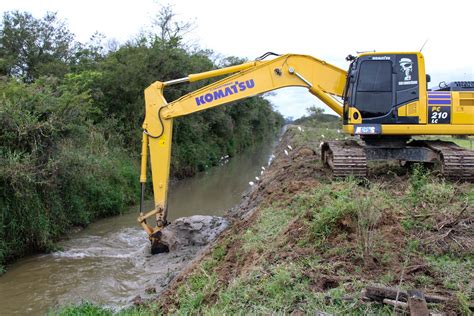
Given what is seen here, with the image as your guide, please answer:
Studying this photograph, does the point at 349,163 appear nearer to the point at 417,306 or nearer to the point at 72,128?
the point at 417,306

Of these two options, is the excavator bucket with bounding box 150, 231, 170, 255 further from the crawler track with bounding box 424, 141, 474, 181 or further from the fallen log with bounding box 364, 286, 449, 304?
the fallen log with bounding box 364, 286, 449, 304

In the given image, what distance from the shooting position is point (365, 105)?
31.2 ft

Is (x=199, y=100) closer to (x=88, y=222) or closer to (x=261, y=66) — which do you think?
(x=261, y=66)

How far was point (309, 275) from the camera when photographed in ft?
16.4

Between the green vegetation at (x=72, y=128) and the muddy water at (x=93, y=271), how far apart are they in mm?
594

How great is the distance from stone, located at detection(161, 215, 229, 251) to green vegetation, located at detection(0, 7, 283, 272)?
3.01 m

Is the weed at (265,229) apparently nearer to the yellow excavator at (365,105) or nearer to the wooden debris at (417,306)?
the yellow excavator at (365,105)

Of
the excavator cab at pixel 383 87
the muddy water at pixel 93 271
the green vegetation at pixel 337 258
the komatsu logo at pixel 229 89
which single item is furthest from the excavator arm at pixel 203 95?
the green vegetation at pixel 337 258

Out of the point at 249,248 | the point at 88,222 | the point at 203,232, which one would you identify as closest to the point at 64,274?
the point at 203,232

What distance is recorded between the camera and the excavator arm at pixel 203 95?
10.1 metres

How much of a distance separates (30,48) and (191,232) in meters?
17.3

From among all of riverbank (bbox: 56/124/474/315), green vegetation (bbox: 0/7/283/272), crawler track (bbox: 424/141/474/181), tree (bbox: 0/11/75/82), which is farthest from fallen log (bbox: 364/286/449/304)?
tree (bbox: 0/11/75/82)

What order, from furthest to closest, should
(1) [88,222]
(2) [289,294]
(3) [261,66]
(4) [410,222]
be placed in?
(1) [88,222] < (3) [261,66] < (4) [410,222] < (2) [289,294]

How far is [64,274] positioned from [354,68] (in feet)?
24.4
